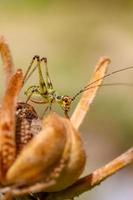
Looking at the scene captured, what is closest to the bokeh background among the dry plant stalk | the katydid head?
the katydid head

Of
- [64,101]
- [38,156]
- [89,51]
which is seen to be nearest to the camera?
[38,156]

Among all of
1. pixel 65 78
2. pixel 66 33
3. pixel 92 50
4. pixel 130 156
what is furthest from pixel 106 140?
pixel 130 156

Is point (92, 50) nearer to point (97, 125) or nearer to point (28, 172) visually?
point (97, 125)

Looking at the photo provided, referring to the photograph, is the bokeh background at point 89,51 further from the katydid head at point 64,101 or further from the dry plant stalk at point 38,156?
the dry plant stalk at point 38,156

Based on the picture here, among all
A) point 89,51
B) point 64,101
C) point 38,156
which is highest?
point 38,156

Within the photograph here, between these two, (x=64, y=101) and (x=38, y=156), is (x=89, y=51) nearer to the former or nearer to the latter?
(x=64, y=101)

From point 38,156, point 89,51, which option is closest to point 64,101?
point 38,156

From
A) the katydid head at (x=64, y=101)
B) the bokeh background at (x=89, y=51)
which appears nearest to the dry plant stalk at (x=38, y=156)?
the katydid head at (x=64, y=101)
